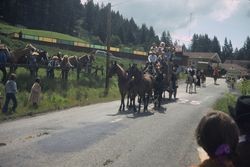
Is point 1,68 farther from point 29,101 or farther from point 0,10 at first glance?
point 0,10

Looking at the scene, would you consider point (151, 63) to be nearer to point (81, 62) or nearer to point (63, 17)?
point (81, 62)

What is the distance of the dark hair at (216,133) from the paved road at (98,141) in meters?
7.20

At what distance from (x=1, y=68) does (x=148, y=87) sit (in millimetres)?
8229

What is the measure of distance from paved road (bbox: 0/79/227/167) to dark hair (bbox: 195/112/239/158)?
720 cm

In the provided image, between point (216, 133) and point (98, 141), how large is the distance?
412 inches

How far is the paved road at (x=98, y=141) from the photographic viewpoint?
11609mm

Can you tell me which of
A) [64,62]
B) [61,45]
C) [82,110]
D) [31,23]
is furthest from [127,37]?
[82,110]

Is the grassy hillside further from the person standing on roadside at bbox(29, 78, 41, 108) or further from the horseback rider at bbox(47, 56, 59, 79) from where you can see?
the horseback rider at bbox(47, 56, 59, 79)

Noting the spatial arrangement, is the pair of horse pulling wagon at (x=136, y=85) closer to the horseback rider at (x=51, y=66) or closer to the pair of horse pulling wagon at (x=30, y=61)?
the pair of horse pulling wagon at (x=30, y=61)

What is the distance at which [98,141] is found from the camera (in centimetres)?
1430

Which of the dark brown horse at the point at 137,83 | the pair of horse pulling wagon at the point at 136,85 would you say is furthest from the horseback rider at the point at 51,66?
the dark brown horse at the point at 137,83

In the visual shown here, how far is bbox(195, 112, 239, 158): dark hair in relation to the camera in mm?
4004

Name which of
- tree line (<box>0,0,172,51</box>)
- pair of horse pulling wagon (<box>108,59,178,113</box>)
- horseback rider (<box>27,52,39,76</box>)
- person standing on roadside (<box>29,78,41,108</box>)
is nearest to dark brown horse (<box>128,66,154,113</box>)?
pair of horse pulling wagon (<box>108,59,178,113</box>)

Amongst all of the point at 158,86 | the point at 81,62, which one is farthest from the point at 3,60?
the point at 81,62
